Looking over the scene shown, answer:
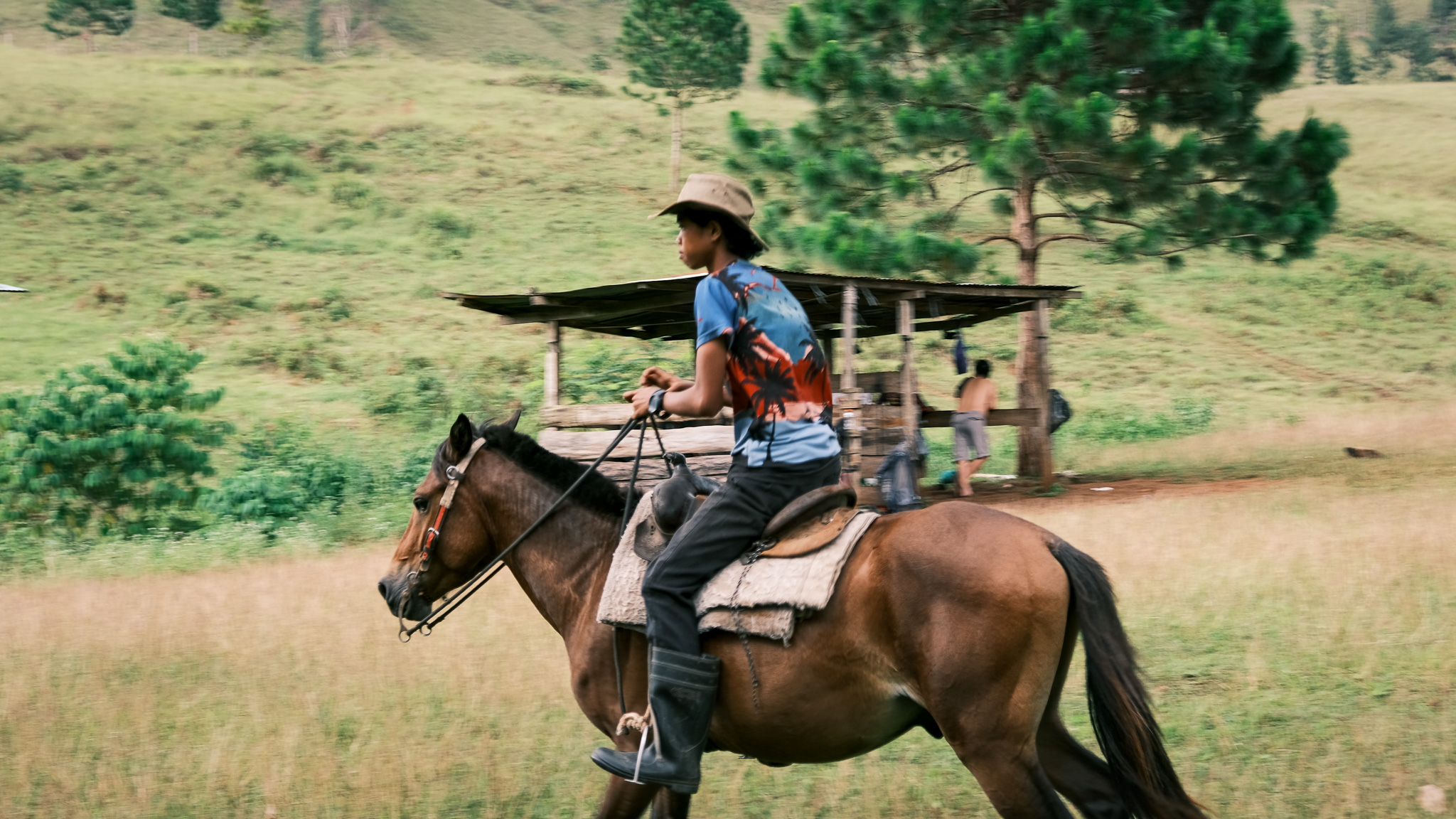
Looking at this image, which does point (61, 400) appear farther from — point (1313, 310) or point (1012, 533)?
point (1313, 310)

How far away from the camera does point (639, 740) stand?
4.02m

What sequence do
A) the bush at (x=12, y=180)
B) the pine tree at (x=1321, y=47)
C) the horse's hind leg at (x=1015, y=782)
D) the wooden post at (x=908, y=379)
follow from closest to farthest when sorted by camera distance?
the horse's hind leg at (x=1015, y=782) < the wooden post at (x=908, y=379) < the bush at (x=12, y=180) < the pine tree at (x=1321, y=47)

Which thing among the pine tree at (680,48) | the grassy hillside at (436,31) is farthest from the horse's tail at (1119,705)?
the grassy hillside at (436,31)

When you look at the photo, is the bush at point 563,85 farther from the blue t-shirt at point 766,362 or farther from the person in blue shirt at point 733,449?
the blue t-shirt at point 766,362

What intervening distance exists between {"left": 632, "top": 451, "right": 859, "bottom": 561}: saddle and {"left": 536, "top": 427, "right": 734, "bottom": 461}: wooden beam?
8160mm

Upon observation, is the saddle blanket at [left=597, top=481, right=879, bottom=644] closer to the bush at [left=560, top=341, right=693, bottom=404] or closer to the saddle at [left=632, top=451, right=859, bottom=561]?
the saddle at [left=632, top=451, right=859, bottom=561]

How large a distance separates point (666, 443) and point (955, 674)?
912 centimetres

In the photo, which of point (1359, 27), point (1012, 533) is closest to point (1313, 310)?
point (1012, 533)

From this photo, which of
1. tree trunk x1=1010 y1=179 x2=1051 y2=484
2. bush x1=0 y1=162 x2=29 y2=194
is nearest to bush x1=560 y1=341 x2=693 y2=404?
tree trunk x1=1010 y1=179 x2=1051 y2=484

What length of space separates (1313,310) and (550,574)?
37.9m

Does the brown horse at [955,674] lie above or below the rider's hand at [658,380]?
below

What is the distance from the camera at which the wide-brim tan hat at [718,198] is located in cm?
378

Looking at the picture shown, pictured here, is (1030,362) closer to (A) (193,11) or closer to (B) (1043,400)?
(B) (1043,400)

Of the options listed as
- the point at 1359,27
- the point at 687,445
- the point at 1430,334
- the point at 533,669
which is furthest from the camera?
the point at 1359,27
